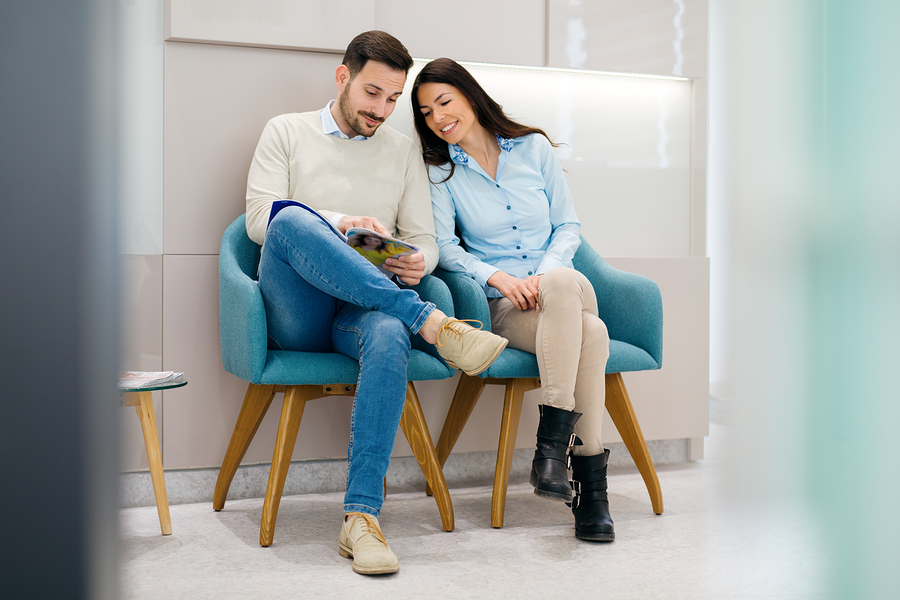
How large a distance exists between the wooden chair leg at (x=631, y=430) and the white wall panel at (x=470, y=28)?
1.25 meters

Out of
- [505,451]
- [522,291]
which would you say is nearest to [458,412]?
[505,451]

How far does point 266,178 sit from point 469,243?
67cm

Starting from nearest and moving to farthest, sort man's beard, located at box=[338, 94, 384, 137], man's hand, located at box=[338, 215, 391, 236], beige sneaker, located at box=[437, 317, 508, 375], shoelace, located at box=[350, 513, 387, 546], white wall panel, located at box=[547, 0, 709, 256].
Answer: shoelace, located at box=[350, 513, 387, 546], beige sneaker, located at box=[437, 317, 508, 375], man's hand, located at box=[338, 215, 391, 236], man's beard, located at box=[338, 94, 384, 137], white wall panel, located at box=[547, 0, 709, 256]

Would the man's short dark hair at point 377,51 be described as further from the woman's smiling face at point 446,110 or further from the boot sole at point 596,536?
the boot sole at point 596,536

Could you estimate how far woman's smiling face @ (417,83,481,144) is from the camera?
2234 mm

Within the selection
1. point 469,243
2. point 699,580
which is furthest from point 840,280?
point 469,243

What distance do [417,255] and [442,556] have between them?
788mm

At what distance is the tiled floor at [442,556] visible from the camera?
4.89 feet

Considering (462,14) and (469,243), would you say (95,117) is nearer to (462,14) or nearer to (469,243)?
(469,243)

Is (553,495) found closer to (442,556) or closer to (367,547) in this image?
(442,556)

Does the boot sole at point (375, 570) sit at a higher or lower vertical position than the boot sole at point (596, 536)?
higher

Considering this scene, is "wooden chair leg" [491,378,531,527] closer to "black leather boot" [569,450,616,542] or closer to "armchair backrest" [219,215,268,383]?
"black leather boot" [569,450,616,542]

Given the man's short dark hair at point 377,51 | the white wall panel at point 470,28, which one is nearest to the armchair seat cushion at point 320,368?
the man's short dark hair at point 377,51

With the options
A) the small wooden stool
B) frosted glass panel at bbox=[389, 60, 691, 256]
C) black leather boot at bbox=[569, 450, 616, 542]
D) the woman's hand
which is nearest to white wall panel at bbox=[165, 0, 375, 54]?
frosted glass panel at bbox=[389, 60, 691, 256]
